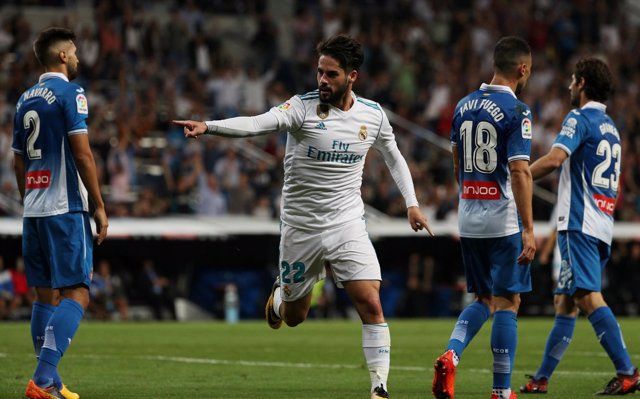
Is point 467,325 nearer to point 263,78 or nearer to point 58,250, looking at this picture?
point 58,250

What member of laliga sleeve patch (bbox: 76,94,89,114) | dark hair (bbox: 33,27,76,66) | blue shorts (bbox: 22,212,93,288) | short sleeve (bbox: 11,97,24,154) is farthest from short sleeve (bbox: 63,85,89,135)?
blue shorts (bbox: 22,212,93,288)

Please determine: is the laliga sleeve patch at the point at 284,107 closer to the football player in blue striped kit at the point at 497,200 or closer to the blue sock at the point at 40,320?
the football player in blue striped kit at the point at 497,200

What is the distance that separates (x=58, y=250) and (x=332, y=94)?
220cm

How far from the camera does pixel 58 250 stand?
8977 millimetres

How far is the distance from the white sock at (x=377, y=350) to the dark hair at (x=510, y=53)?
7.08 ft

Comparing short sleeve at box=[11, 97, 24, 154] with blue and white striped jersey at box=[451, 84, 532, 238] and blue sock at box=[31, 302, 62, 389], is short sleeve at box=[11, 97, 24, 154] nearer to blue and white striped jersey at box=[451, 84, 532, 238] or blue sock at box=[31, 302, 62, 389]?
blue sock at box=[31, 302, 62, 389]

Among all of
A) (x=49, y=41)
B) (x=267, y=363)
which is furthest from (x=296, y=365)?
(x=49, y=41)

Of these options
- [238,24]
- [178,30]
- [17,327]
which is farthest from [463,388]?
[238,24]

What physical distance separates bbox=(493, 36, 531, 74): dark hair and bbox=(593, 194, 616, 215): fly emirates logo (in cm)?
161

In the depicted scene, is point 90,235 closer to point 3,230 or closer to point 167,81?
point 3,230

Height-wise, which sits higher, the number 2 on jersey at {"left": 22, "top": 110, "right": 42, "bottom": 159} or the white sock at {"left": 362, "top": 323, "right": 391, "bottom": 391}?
the number 2 on jersey at {"left": 22, "top": 110, "right": 42, "bottom": 159}

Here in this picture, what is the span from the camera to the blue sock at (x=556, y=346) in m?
10.3

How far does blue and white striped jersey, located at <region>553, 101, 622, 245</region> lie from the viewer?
33.7ft

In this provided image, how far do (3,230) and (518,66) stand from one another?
1505 centimetres
